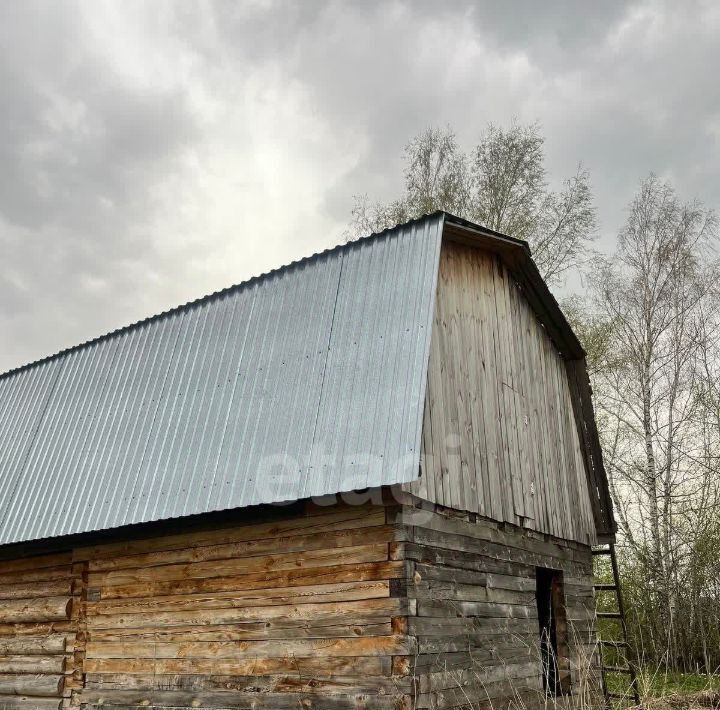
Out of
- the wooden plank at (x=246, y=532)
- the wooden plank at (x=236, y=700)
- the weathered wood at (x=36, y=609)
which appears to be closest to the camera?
the wooden plank at (x=236, y=700)

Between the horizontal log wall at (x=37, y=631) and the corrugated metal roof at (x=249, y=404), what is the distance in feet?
2.32

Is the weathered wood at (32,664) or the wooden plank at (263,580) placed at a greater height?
the wooden plank at (263,580)

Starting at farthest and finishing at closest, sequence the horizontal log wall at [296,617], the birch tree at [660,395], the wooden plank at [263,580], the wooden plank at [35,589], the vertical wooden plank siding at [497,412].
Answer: the birch tree at [660,395]
the wooden plank at [35,589]
the vertical wooden plank siding at [497,412]
the wooden plank at [263,580]
the horizontal log wall at [296,617]

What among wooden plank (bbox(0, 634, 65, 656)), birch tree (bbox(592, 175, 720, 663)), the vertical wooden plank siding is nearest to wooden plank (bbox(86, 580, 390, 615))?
wooden plank (bbox(0, 634, 65, 656))

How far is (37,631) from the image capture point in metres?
9.80

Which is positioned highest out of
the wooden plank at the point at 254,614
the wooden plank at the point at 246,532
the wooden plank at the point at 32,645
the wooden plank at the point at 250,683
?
the wooden plank at the point at 246,532

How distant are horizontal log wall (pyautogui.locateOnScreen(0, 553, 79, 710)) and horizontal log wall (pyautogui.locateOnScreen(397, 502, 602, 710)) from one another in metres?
4.64

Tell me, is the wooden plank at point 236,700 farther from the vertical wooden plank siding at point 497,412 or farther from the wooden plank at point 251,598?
the vertical wooden plank siding at point 497,412

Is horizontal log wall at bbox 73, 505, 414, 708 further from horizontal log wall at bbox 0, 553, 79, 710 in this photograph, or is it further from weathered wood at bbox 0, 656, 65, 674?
weathered wood at bbox 0, 656, 65, 674

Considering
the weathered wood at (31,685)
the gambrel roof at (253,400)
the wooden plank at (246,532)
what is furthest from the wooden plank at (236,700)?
the gambrel roof at (253,400)

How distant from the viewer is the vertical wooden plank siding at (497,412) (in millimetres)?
8164

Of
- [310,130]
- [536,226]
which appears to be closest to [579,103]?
[536,226]

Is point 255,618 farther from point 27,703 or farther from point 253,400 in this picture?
point 27,703

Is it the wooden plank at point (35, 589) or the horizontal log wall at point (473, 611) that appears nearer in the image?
the horizontal log wall at point (473, 611)
